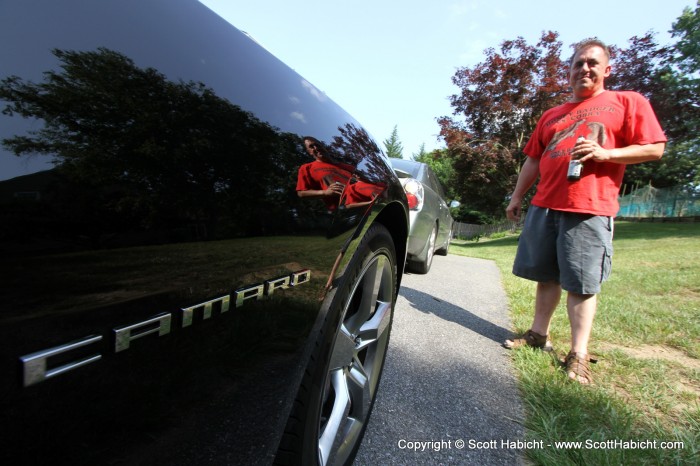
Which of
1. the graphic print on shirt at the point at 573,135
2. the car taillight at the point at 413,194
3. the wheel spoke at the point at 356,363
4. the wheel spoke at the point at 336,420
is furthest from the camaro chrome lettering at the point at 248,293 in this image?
the car taillight at the point at 413,194

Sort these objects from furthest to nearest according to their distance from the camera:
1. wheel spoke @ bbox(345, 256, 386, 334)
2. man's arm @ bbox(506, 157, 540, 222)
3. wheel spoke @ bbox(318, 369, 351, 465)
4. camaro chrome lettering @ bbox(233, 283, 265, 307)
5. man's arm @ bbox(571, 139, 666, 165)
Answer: man's arm @ bbox(506, 157, 540, 222), man's arm @ bbox(571, 139, 666, 165), wheel spoke @ bbox(345, 256, 386, 334), wheel spoke @ bbox(318, 369, 351, 465), camaro chrome lettering @ bbox(233, 283, 265, 307)

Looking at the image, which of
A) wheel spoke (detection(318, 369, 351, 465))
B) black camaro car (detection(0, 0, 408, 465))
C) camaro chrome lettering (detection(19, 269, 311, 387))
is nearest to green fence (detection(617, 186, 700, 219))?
wheel spoke (detection(318, 369, 351, 465))

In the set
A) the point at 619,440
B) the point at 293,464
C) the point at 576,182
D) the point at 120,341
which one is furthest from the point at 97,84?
the point at 576,182

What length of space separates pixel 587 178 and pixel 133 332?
7.31ft

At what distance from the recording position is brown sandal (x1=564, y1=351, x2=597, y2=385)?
1.91 meters

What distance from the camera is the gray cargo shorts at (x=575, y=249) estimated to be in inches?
77.4

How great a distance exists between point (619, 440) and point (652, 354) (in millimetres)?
1257

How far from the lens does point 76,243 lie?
51 centimetres

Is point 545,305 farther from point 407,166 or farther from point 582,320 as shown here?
point 407,166

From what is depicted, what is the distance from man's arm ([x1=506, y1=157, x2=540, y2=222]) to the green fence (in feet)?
66.2

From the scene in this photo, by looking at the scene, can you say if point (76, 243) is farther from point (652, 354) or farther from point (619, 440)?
point (652, 354)

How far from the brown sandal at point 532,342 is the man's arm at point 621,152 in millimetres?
1174

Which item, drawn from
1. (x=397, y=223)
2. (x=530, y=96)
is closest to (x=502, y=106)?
(x=530, y=96)

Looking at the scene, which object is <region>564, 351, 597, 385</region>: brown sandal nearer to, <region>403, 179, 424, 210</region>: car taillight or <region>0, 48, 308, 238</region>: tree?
<region>403, 179, 424, 210</region>: car taillight
